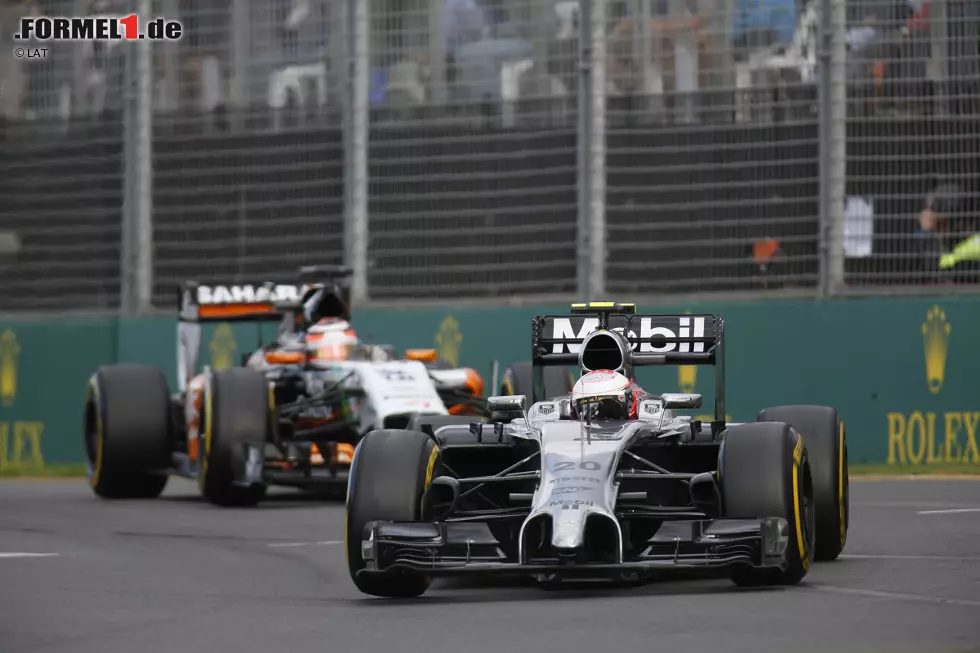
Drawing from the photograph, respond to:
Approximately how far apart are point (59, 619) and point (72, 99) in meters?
13.2

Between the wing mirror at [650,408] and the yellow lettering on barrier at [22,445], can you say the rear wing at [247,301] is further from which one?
the wing mirror at [650,408]

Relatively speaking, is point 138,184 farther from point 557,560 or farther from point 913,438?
point 557,560

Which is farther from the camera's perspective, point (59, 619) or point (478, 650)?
point (59, 619)

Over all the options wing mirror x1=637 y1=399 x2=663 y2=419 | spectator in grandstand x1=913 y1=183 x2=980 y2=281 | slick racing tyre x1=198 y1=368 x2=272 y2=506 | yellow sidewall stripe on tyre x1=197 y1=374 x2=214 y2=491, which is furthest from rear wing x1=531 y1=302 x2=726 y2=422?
spectator in grandstand x1=913 y1=183 x2=980 y2=281

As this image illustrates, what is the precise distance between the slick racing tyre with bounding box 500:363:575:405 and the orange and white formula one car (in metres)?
0.32

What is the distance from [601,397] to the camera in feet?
31.2

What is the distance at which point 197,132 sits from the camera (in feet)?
65.1

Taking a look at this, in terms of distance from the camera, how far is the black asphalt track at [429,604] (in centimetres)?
697

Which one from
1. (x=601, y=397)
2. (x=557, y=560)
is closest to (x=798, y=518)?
(x=557, y=560)

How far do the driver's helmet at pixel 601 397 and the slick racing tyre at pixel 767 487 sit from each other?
0.88 meters

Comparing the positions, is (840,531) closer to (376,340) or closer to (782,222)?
(782,222)

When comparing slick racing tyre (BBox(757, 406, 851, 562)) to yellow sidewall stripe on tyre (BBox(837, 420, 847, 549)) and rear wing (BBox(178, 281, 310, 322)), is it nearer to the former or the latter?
yellow sidewall stripe on tyre (BBox(837, 420, 847, 549))

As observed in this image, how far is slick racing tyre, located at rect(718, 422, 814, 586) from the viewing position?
8.48 metres

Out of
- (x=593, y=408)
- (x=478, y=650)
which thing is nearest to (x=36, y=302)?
(x=593, y=408)
